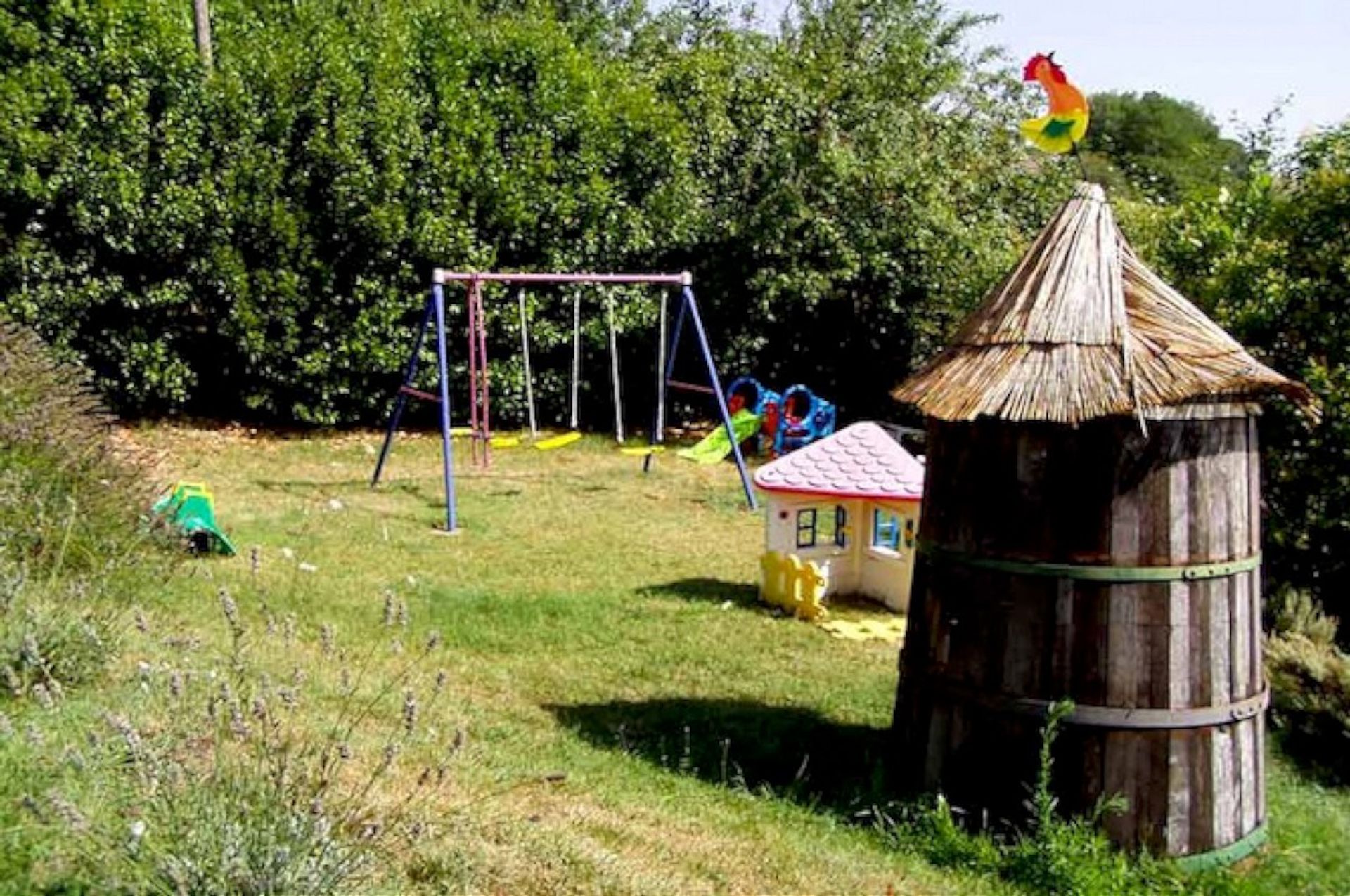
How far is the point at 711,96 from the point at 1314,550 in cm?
1070

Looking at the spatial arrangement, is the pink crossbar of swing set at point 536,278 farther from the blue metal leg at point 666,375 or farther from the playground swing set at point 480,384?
the blue metal leg at point 666,375

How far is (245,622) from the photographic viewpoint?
6832 mm

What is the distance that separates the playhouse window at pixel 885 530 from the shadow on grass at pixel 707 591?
92cm

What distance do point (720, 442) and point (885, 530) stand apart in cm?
540

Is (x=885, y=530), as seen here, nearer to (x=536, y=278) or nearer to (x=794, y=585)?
(x=794, y=585)

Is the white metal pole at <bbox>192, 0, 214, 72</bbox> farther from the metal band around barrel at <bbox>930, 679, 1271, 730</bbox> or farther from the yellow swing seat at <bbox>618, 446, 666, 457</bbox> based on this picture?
the metal band around barrel at <bbox>930, 679, 1271, 730</bbox>

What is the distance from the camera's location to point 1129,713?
15.1ft

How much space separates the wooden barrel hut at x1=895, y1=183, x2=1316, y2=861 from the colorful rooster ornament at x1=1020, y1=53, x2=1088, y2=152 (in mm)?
568

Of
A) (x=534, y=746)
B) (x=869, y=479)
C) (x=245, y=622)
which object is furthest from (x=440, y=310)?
(x=534, y=746)

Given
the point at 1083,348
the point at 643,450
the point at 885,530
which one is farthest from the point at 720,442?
the point at 1083,348

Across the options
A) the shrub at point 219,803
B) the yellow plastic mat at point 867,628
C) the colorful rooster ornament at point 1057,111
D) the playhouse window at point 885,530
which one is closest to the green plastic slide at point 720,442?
the playhouse window at point 885,530

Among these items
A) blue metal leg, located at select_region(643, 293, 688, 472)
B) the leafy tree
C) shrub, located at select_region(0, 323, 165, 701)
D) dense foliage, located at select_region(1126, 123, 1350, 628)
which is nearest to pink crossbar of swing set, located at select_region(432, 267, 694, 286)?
blue metal leg, located at select_region(643, 293, 688, 472)

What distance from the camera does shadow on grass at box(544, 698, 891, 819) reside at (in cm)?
534

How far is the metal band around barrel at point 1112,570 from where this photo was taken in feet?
15.0
